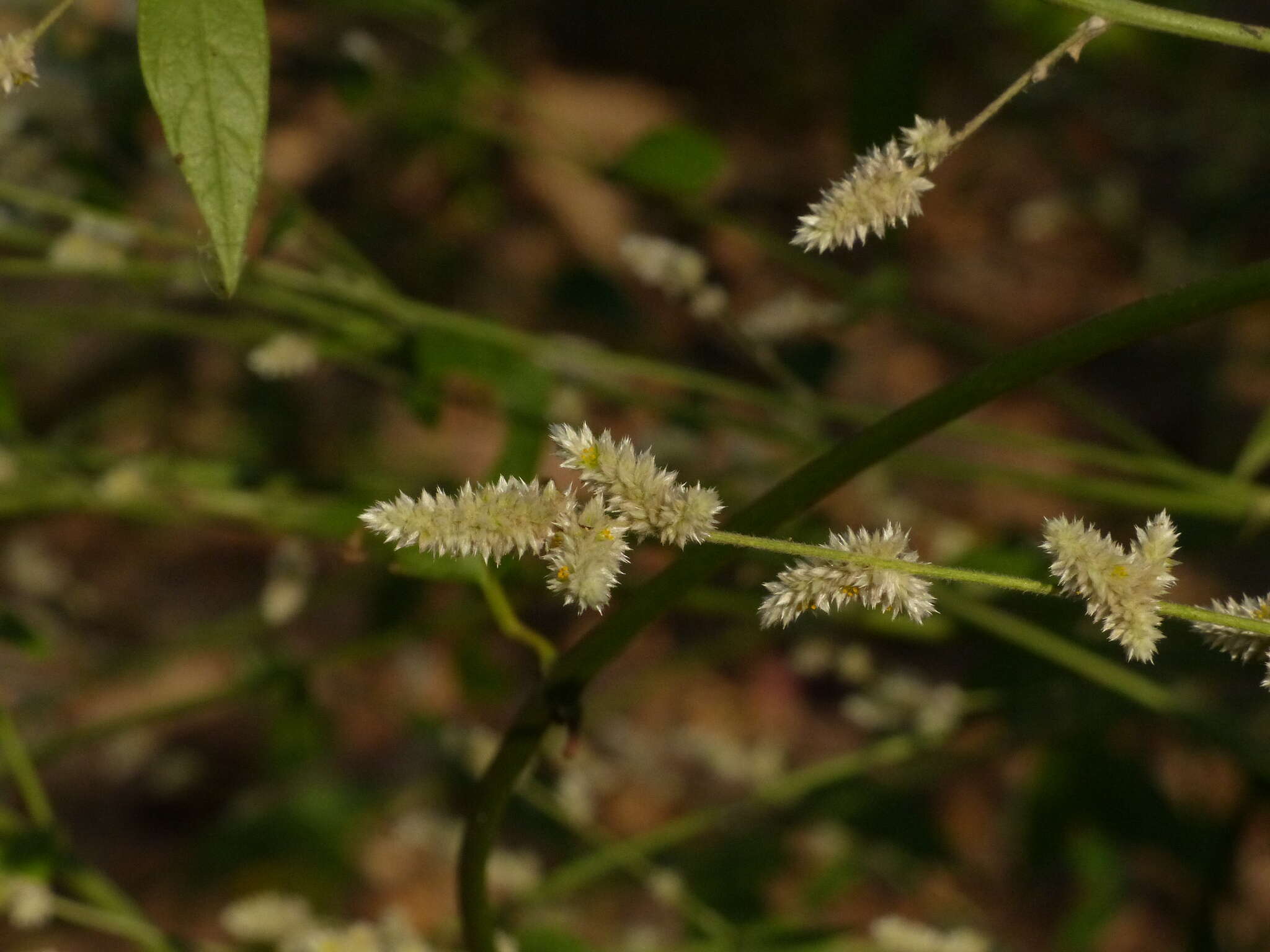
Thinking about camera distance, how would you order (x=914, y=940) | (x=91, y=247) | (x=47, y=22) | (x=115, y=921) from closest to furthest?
(x=47, y=22) → (x=914, y=940) → (x=115, y=921) → (x=91, y=247)

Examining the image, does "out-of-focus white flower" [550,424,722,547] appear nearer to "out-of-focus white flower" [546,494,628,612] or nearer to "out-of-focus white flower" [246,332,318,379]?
"out-of-focus white flower" [546,494,628,612]

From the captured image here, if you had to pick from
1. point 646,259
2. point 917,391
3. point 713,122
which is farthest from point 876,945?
point 713,122

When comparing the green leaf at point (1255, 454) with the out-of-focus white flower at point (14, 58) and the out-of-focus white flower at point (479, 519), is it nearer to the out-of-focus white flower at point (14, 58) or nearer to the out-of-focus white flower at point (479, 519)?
the out-of-focus white flower at point (479, 519)

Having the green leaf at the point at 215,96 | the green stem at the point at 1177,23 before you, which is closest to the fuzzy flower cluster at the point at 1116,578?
the green stem at the point at 1177,23

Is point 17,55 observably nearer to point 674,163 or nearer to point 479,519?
point 479,519

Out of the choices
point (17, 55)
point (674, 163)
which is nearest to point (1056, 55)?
point (17, 55)

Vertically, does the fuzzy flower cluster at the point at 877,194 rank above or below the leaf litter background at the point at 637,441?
below
